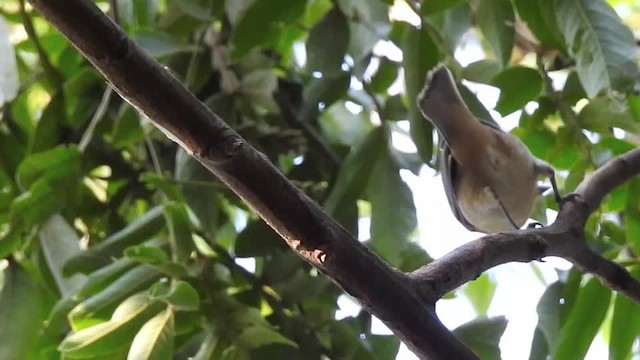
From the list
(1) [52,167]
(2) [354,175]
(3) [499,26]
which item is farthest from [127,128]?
(3) [499,26]

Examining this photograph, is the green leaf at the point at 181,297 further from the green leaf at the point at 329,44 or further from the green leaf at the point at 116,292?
the green leaf at the point at 329,44

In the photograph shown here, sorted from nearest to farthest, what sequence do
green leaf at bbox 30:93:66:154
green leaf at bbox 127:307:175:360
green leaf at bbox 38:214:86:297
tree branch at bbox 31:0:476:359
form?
tree branch at bbox 31:0:476:359, green leaf at bbox 127:307:175:360, green leaf at bbox 38:214:86:297, green leaf at bbox 30:93:66:154

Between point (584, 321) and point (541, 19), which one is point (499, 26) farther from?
point (584, 321)

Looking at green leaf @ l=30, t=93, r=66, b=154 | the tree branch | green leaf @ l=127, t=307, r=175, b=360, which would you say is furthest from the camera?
green leaf @ l=30, t=93, r=66, b=154

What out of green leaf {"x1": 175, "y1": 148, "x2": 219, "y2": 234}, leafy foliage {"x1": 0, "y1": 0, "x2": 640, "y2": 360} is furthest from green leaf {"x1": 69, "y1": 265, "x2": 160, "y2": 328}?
green leaf {"x1": 175, "y1": 148, "x2": 219, "y2": 234}

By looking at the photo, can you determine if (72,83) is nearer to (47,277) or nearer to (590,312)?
(47,277)

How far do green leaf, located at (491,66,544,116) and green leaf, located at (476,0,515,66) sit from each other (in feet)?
0.11

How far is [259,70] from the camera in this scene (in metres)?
0.64

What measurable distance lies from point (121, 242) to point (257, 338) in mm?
129

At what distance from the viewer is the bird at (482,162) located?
1.54 ft

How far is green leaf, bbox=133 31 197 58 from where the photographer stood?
1.89 feet

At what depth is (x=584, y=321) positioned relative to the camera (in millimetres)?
511

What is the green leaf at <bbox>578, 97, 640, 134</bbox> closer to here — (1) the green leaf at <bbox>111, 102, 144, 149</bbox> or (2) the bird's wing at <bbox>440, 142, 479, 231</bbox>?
(2) the bird's wing at <bbox>440, 142, 479, 231</bbox>

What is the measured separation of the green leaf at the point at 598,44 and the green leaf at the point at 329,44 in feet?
0.54
